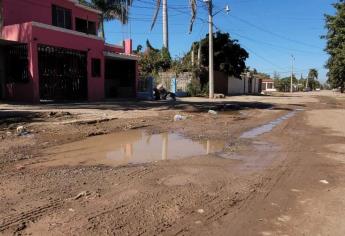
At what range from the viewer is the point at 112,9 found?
45.2 metres

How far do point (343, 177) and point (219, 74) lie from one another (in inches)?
1668

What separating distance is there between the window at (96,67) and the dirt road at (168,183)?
15.3 metres

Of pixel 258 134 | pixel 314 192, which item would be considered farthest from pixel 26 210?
pixel 258 134

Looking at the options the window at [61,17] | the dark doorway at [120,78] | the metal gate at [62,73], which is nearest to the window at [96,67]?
the metal gate at [62,73]

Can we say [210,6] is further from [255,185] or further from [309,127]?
[255,185]

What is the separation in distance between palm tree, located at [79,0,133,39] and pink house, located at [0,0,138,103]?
12.8 metres

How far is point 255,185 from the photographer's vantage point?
645cm

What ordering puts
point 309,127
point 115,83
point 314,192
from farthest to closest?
point 115,83
point 309,127
point 314,192

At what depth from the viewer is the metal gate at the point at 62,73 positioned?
2428 cm

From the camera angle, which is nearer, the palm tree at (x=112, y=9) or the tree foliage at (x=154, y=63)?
the tree foliage at (x=154, y=63)

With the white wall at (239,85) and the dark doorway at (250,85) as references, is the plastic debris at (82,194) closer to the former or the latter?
the white wall at (239,85)

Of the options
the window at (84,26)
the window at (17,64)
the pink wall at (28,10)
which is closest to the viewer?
the window at (17,64)

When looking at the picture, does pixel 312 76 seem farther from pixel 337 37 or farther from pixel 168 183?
pixel 168 183

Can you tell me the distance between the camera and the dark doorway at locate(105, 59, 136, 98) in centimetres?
3322
